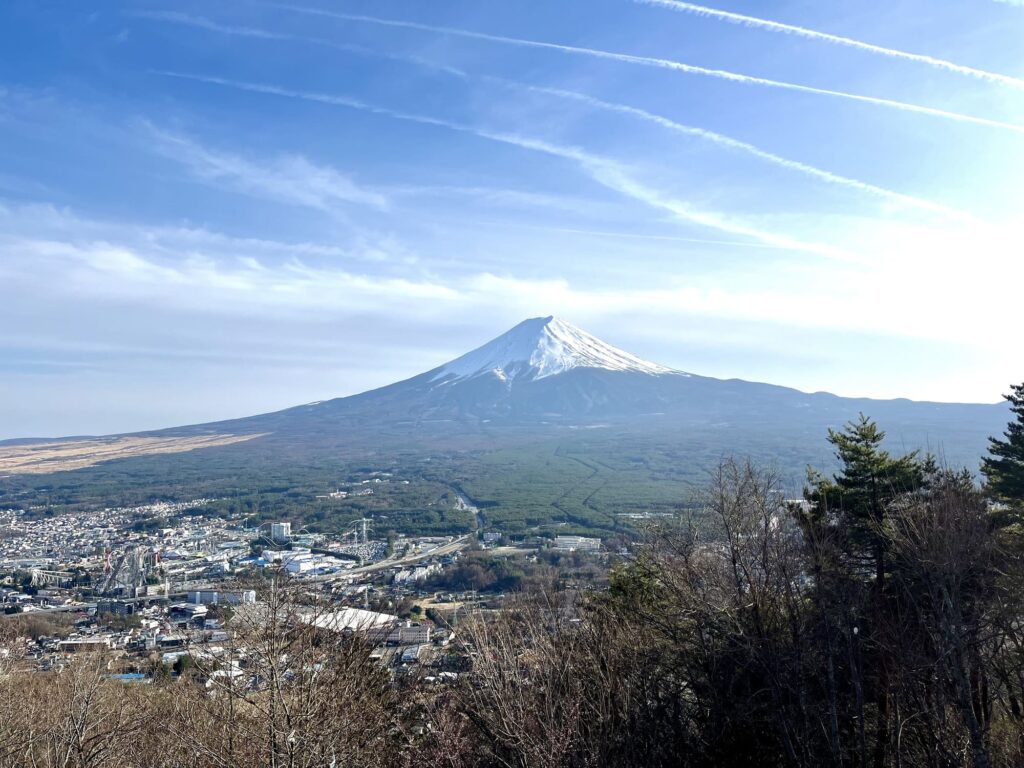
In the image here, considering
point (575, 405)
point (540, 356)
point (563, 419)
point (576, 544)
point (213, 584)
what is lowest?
point (576, 544)

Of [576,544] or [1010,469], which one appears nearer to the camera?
[1010,469]

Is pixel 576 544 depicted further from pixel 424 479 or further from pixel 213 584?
pixel 424 479

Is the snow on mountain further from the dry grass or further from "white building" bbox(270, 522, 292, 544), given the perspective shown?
"white building" bbox(270, 522, 292, 544)

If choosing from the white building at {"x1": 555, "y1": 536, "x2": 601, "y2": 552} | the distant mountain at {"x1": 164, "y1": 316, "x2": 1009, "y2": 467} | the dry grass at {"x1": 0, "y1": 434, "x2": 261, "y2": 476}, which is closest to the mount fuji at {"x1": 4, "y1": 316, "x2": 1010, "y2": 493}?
the distant mountain at {"x1": 164, "y1": 316, "x2": 1009, "y2": 467}

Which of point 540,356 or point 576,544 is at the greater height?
point 540,356

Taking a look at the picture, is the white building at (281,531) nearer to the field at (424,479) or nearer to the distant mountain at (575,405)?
the field at (424,479)

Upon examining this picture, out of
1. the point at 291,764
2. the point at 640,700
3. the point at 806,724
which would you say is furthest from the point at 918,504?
the point at 291,764

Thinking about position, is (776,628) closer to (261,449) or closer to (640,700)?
(640,700)

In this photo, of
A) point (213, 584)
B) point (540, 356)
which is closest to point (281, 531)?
point (213, 584)
